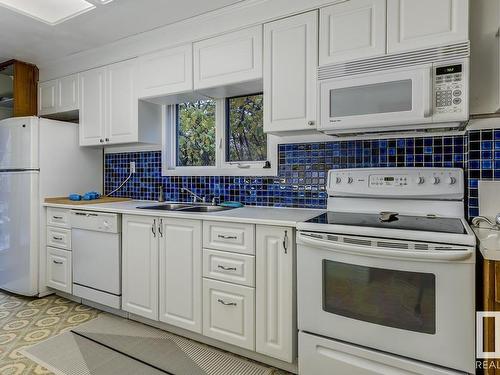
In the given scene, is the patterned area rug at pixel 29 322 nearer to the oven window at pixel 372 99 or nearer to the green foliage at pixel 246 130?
the green foliage at pixel 246 130

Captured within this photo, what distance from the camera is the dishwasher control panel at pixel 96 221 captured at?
2416 millimetres

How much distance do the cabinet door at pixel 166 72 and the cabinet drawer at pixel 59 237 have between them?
1.35m

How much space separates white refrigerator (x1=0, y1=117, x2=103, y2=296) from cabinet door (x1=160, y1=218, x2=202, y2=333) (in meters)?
1.48

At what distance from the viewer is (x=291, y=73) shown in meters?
2.04

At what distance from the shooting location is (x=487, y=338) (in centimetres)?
129

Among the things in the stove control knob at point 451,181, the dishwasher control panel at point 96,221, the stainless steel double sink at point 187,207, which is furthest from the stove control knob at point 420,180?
the dishwasher control panel at point 96,221

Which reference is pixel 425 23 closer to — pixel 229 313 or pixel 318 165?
pixel 318 165

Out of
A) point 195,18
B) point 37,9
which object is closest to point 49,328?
point 37,9

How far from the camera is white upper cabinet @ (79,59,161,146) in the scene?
280cm

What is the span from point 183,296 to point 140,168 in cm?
152

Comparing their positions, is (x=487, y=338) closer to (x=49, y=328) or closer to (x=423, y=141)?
(x=423, y=141)

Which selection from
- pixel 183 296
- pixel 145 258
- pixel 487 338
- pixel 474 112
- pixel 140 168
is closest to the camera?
pixel 487 338

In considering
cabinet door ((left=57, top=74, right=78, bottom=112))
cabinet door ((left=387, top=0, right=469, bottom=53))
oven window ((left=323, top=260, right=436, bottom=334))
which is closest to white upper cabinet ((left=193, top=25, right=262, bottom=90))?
cabinet door ((left=387, top=0, right=469, bottom=53))

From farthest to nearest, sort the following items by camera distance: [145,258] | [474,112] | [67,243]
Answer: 1. [67,243]
2. [145,258]
3. [474,112]
